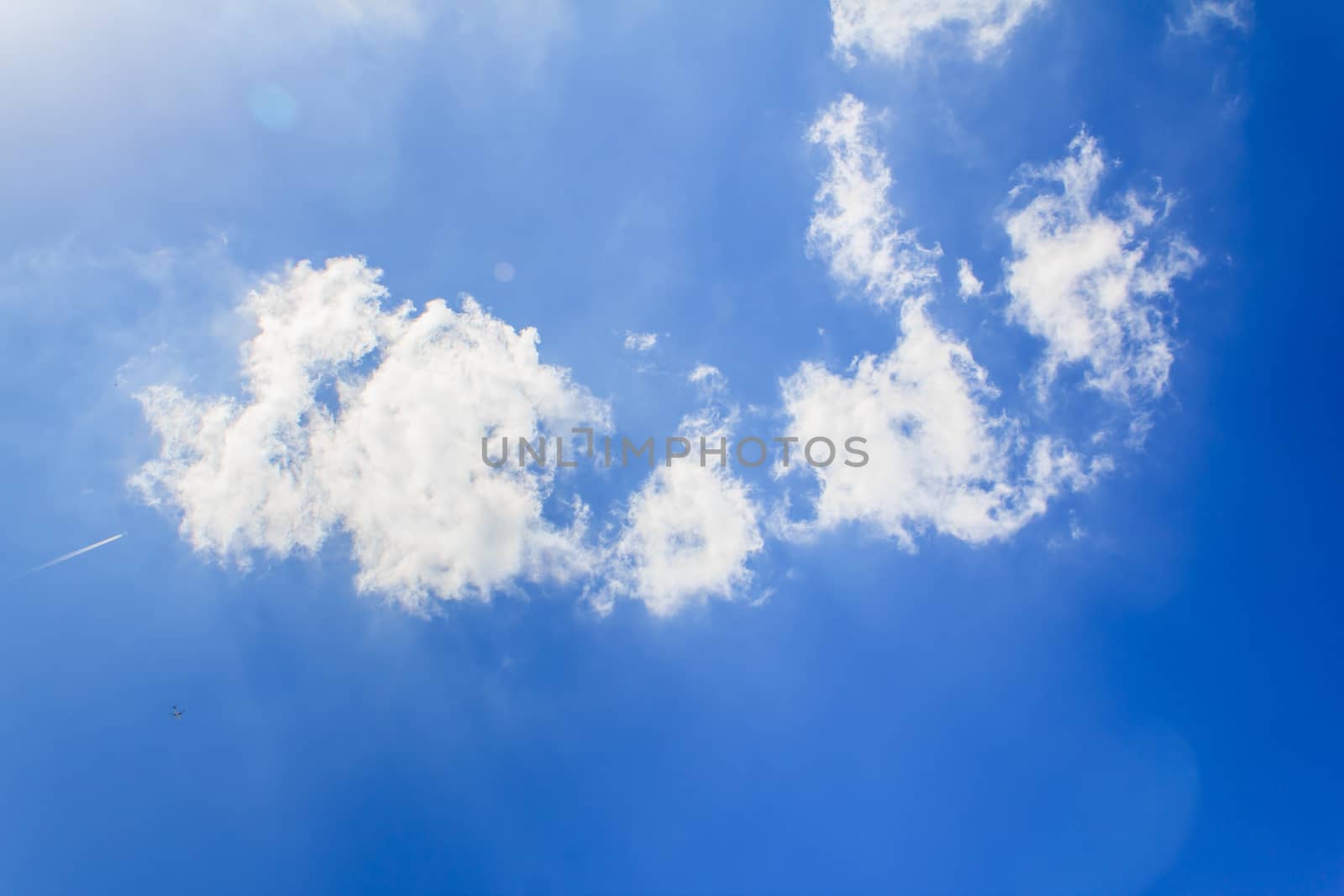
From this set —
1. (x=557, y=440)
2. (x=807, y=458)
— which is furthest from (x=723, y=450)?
(x=557, y=440)

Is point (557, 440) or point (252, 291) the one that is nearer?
point (252, 291)

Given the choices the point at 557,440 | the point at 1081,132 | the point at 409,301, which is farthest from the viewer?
the point at 557,440

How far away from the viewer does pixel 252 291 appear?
49.4 metres

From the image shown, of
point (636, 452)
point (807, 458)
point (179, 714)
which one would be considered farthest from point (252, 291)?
point (807, 458)

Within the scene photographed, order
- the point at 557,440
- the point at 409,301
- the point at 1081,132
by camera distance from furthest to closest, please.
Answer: the point at 557,440 → the point at 409,301 → the point at 1081,132

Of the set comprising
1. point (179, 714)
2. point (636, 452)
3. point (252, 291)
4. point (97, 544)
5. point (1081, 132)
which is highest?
point (1081, 132)

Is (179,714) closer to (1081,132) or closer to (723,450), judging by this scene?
(723,450)

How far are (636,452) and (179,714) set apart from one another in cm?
6995

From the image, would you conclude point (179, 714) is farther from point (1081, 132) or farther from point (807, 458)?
point (1081, 132)

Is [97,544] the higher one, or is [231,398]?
[231,398]

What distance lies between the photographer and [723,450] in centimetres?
5038

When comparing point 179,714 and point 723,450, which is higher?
point 723,450

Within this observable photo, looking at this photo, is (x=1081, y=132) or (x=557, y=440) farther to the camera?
(x=557, y=440)

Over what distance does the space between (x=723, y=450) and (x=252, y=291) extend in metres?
59.4
